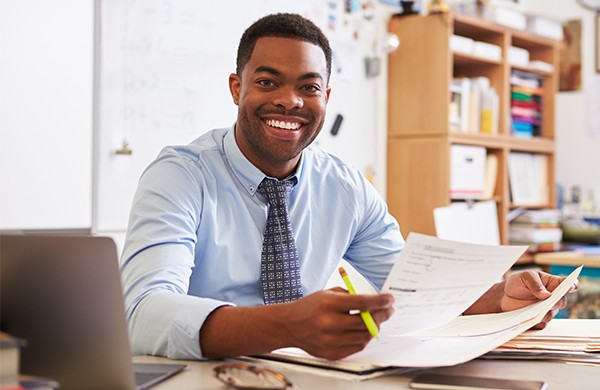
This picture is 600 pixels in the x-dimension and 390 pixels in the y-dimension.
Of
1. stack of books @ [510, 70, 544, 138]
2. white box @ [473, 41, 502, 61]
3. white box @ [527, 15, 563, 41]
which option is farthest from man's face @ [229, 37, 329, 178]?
white box @ [527, 15, 563, 41]

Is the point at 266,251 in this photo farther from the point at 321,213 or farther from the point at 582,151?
the point at 582,151

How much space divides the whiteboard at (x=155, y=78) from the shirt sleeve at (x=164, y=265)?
1185mm

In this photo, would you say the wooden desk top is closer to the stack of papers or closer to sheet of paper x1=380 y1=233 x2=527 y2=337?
the stack of papers

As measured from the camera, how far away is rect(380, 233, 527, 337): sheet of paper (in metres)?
0.99

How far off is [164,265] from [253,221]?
36 cm

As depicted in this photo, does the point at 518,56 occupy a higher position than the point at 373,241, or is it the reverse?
the point at 518,56

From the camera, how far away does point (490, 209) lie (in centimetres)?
386

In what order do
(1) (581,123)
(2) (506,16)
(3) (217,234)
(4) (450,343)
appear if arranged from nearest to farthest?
(4) (450,343)
(3) (217,234)
(2) (506,16)
(1) (581,123)

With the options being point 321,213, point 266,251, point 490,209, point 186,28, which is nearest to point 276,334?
point 266,251

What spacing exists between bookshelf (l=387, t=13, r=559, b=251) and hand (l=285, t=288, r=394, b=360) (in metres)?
2.80

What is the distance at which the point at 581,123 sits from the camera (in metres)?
4.71

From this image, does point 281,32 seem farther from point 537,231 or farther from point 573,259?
point 537,231

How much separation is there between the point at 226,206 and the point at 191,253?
8.6 inches

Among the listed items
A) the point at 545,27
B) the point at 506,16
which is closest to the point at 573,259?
the point at 506,16
